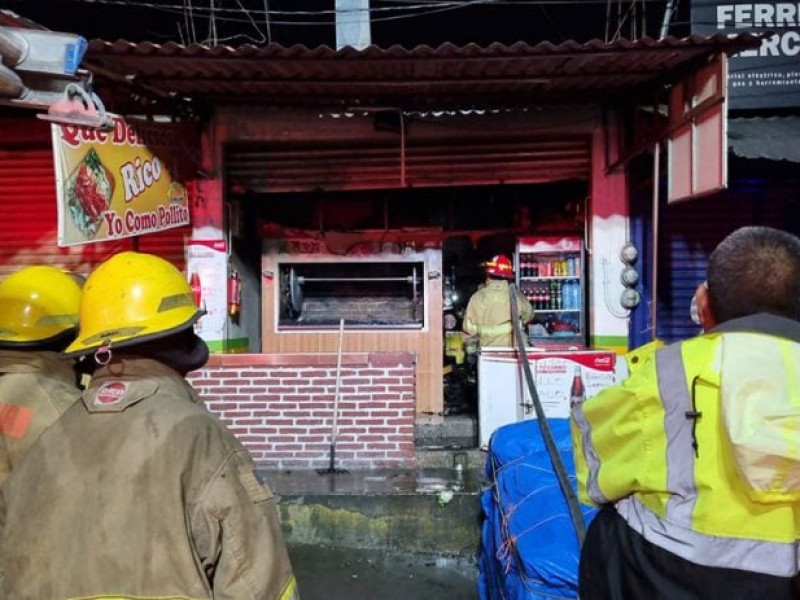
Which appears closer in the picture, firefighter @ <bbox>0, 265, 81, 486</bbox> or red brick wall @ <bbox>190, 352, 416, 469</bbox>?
firefighter @ <bbox>0, 265, 81, 486</bbox>

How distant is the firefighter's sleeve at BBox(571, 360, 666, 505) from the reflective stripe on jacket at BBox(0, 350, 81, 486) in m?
1.83

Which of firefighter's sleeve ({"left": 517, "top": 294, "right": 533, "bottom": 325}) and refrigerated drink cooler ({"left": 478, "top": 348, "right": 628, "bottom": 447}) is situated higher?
firefighter's sleeve ({"left": 517, "top": 294, "right": 533, "bottom": 325})

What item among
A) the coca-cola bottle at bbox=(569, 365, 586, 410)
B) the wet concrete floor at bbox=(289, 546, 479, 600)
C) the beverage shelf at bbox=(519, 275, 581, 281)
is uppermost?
the beverage shelf at bbox=(519, 275, 581, 281)

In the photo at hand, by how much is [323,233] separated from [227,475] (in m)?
5.86

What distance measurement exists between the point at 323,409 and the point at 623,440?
15.3 ft

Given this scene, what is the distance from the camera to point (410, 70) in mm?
5379

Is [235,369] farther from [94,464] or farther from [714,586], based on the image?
[714,586]

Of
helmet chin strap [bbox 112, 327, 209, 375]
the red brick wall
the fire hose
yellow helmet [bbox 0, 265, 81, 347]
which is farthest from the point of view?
the red brick wall

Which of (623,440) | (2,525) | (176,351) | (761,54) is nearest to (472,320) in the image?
(761,54)

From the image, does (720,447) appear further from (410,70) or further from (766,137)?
(766,137)

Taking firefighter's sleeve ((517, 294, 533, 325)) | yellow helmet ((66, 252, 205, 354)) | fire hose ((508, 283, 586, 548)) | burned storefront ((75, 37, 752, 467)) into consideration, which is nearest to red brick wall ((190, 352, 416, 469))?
burned storefront ((75, 37, 752, 467))

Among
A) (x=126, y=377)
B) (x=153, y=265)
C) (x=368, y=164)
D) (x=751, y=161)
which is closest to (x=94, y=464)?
(x=126, y=377)

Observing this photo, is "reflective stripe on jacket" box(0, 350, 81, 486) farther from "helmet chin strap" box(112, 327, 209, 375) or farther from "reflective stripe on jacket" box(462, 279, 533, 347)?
"reflective stripe on jacket" box(462, 279, 533, 347)

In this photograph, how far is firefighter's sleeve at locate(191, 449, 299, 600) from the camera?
1.74 metres
